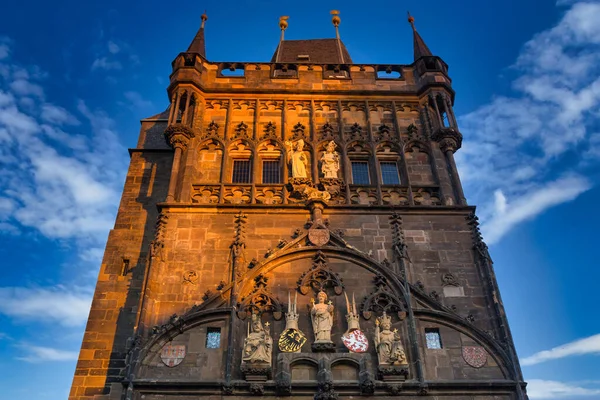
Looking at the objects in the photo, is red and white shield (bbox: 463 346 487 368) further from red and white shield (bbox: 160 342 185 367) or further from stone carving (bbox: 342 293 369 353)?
red and white shield (bbox: 160 342 185 367)

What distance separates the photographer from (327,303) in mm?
12383

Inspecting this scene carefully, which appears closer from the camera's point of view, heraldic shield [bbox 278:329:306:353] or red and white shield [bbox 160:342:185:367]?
red and white shield [bbox 160:342:185:367]

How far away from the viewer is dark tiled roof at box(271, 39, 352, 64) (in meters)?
27.2

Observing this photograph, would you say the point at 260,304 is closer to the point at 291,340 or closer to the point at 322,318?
the point at 291,340

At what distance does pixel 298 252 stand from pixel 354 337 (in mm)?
2622

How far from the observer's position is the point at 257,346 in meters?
11.4

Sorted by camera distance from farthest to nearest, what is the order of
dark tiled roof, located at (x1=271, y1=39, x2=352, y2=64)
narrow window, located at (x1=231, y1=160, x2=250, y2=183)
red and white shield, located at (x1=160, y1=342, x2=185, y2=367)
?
1. dark tiled roof, located at (x1=271, y1=39, x2=352, y2=64)
2. narrow window, located at (x1=231, y1=160, x2=250, y2=183)
3. red and white shield, located at (x1=160, y1=342, x2=185, y2=367)

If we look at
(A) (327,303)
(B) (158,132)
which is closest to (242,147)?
(B) (158,132)

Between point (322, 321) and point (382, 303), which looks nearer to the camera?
point (322, 321)

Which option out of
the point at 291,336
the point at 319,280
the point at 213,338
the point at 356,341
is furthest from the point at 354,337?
the point at 213,338

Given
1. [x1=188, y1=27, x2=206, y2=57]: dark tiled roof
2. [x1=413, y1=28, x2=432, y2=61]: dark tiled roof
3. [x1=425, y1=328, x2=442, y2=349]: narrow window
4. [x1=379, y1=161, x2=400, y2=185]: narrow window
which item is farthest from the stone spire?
[x1=425, y1=328, x2=442, y2=349]: narrow window

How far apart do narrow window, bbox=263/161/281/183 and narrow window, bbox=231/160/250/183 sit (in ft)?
1.59

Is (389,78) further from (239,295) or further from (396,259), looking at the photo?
(239,295)

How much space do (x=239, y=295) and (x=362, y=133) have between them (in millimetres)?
6819
